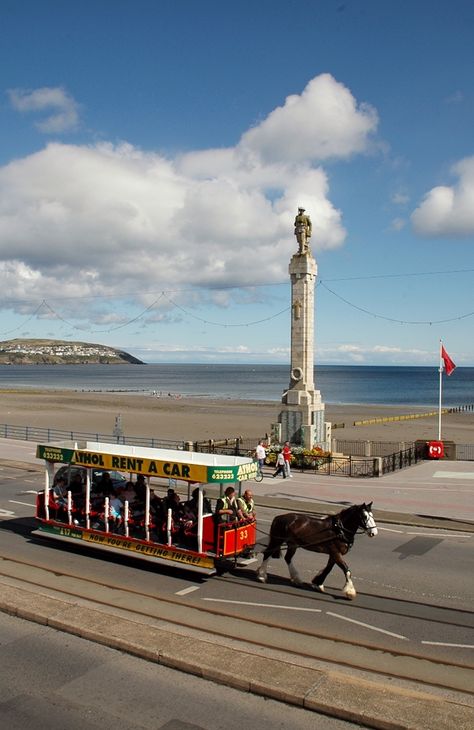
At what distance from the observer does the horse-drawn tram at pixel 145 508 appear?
1307 centimetres

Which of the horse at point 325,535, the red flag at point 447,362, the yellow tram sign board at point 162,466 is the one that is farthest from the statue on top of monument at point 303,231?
the horse at point 325,535

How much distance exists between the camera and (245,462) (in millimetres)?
13781

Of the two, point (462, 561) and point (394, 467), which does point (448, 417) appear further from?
point (462, 561)

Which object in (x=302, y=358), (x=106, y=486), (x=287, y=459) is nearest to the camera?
(x=106, y=486)

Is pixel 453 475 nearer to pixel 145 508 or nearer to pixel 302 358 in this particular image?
pixel 302 358

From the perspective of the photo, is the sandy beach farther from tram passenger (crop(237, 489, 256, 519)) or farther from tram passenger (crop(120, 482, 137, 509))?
tram passenger (crop(237, 489, 256, 519))

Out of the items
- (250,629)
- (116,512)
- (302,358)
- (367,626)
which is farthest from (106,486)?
(302,358)

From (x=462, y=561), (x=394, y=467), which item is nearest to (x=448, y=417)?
(x=394, y=467)

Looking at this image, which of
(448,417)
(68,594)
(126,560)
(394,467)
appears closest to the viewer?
(68,594)

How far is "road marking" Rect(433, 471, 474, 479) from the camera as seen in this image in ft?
91.3

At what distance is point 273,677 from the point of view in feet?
27.4

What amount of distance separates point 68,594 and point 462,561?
8.85 m

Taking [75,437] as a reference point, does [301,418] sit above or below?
above

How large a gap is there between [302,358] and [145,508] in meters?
19.5
